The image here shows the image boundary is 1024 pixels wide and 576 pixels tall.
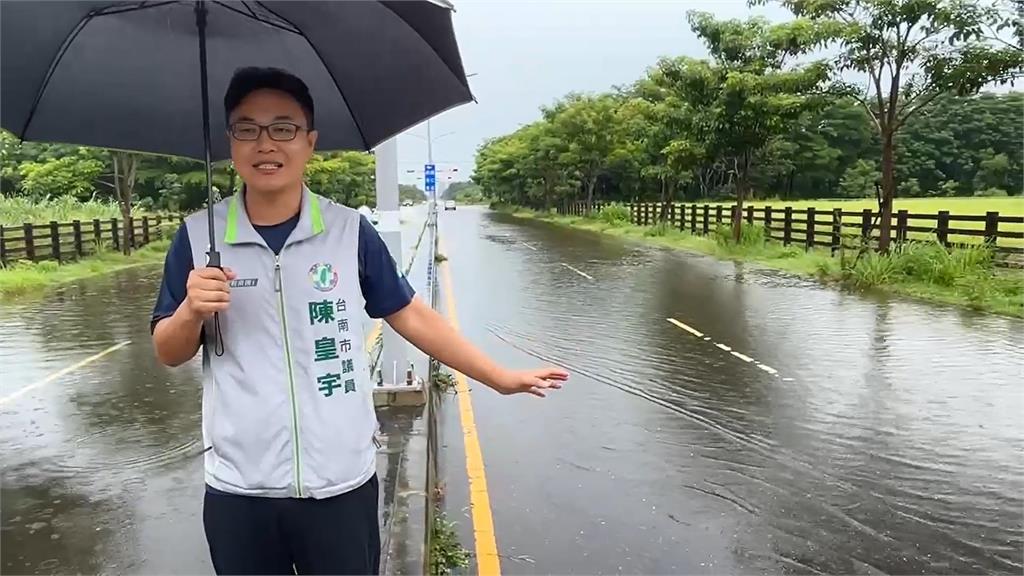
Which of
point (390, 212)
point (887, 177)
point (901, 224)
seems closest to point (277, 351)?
point (390, 212)

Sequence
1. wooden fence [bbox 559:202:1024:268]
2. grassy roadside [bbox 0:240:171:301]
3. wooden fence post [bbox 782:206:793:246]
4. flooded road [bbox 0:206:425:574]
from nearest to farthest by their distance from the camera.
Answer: flooded road [bbox 0:206:425:574] → grassy roadside [bbox 0:240:171:301] → wooden fence [bbox 559:202:1024:268] → wooden fence post [bbox 782:206:793:246]

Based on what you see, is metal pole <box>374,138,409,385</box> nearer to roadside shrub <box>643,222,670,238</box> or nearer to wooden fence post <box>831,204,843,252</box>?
wooden fence post <box>831,204,843,252</box>

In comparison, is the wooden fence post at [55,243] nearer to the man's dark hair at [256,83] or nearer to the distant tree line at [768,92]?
the distant tree line at [768,92]

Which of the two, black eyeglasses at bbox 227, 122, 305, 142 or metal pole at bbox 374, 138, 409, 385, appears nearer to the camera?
black eyeglasses at bbox 227, 122, 305, 142

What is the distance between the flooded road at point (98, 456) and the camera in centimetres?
406

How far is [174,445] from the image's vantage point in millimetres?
5887

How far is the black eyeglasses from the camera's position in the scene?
2014 millimetres

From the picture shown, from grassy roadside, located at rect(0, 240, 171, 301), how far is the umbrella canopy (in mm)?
12384

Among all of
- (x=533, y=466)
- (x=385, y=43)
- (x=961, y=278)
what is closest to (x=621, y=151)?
(x=961, y=278)

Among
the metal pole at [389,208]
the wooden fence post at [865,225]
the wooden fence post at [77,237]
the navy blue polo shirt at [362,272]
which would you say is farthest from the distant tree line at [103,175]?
the navy blue polo shirt at [362,272]

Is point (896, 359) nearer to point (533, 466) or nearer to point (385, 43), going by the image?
point (533, 466)

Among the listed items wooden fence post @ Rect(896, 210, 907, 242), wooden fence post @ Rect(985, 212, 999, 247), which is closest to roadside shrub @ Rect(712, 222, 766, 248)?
wooden fence post @ Rect(896, 210, 907, 242)

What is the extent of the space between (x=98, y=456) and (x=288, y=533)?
167 inches

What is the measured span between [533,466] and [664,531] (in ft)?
4.20
